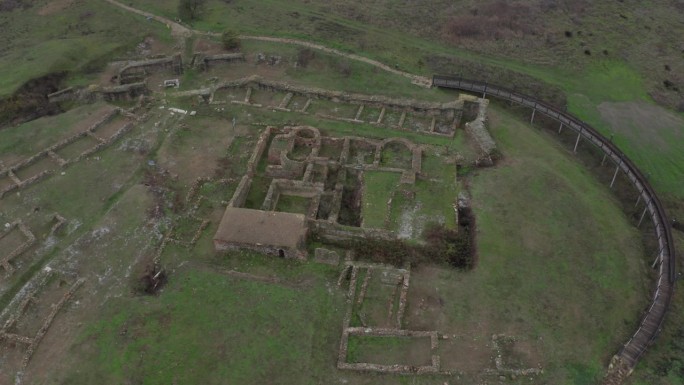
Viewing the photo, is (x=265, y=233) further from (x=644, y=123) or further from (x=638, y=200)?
(x=644, y=123)

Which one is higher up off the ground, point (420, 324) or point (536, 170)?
point (536, 170)

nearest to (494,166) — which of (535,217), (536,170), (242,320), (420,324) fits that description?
(536,170)

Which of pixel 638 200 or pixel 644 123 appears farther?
pixel 644 123

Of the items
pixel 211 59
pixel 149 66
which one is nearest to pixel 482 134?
pixel 211 59

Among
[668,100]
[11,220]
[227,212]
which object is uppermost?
Answer: [668,100]

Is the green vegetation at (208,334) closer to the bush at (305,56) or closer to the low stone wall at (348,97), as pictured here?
the low stone wall at (348,97)

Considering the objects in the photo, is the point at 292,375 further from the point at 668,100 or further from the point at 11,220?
the point at 668,100

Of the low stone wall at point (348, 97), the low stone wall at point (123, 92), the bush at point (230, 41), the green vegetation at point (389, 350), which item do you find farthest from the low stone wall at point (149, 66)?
the green vegetation at point (389, 350)
